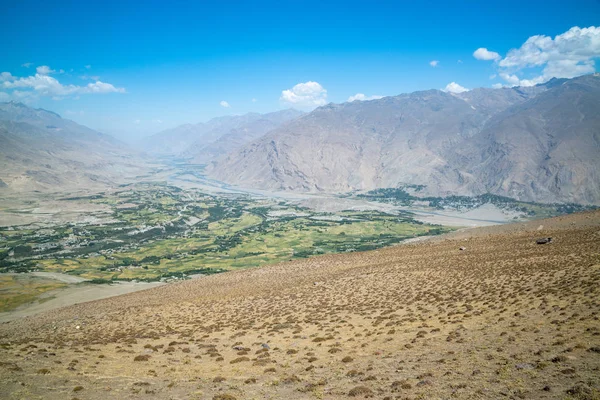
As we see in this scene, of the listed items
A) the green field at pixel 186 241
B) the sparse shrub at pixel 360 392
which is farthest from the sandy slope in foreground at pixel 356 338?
the green field at pixel 186 241

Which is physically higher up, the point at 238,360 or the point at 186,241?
the point at 238,360

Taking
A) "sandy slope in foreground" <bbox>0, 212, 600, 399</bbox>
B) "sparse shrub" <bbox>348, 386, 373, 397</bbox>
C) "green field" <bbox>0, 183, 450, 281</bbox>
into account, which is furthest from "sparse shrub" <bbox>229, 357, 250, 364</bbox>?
"green field" <bbox>0, 183, 450, 281</bbox>

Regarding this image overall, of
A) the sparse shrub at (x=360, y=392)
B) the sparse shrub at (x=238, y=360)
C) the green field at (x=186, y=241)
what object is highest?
the sparse shrub at (x=360, y=392)

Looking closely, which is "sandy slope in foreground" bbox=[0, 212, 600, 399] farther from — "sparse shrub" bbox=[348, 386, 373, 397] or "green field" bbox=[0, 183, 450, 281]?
"green field" bbox=[0, 183, 450, 281]

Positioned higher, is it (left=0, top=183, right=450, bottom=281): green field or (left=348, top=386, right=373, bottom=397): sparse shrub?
(left=348, top=386, right=373, bottom=397): sparse shrub

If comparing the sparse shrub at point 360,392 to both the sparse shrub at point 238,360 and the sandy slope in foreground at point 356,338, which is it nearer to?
the sandy slope in foreground at point 356,338

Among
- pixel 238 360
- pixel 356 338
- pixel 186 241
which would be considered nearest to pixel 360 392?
pixel 356 338

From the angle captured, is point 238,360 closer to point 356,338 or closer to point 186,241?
point 356,338

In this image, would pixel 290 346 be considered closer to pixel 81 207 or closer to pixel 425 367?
pixel 425 367

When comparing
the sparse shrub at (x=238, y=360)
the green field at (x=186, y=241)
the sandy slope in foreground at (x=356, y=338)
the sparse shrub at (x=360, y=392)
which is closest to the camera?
the sparse shrub at (x=360, y=392)
